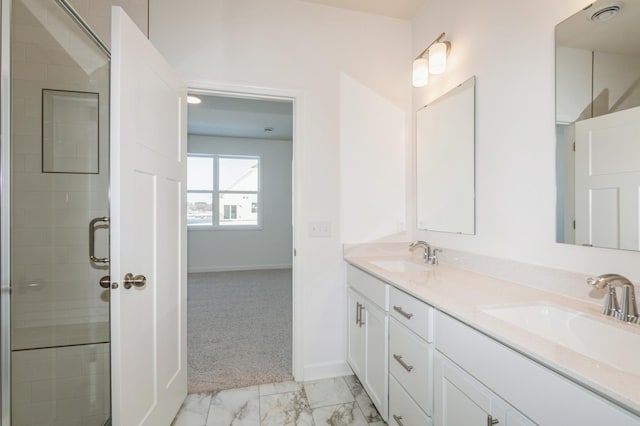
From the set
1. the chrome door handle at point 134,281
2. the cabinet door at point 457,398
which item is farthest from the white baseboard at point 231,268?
the cabinet door at point 457,398

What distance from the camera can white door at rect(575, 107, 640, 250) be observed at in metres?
1.01

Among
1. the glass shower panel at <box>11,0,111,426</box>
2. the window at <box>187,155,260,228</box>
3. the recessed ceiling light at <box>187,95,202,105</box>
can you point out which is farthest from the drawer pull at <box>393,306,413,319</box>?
the window at <box>187,155,260,228</box>

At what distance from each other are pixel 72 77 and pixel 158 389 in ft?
5.75

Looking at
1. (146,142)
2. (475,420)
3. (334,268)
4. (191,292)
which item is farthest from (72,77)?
(191,292)

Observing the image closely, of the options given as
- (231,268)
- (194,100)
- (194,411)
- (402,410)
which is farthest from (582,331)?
(231,268)

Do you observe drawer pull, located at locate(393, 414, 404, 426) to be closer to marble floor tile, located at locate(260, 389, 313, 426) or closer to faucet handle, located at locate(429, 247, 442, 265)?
marble floor tile, located at locate(260, 389, 313, 426)

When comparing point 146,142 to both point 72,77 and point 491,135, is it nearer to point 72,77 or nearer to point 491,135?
point 72,77

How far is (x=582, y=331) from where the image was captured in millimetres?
1013

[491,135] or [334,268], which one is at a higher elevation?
[491,135]

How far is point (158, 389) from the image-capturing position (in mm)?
1521

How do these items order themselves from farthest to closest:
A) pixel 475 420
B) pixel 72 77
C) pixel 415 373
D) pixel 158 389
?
pixel 72 77, pixel 158 389, pixel 415 373, pixel 475 420

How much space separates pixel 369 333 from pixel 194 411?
1.17 metres

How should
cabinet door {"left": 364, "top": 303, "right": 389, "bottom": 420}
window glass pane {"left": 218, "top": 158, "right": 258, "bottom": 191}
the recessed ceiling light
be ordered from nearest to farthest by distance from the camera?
cabinet door {"left": 364, "top": 303, "right": 389, "bottom": 420}, the recessed ceiling light, window glass pane {"left": 218, "top": 158, "right": 258, "bottom": 191}

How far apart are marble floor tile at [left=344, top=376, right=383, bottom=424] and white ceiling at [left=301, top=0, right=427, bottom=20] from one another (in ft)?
8.99
